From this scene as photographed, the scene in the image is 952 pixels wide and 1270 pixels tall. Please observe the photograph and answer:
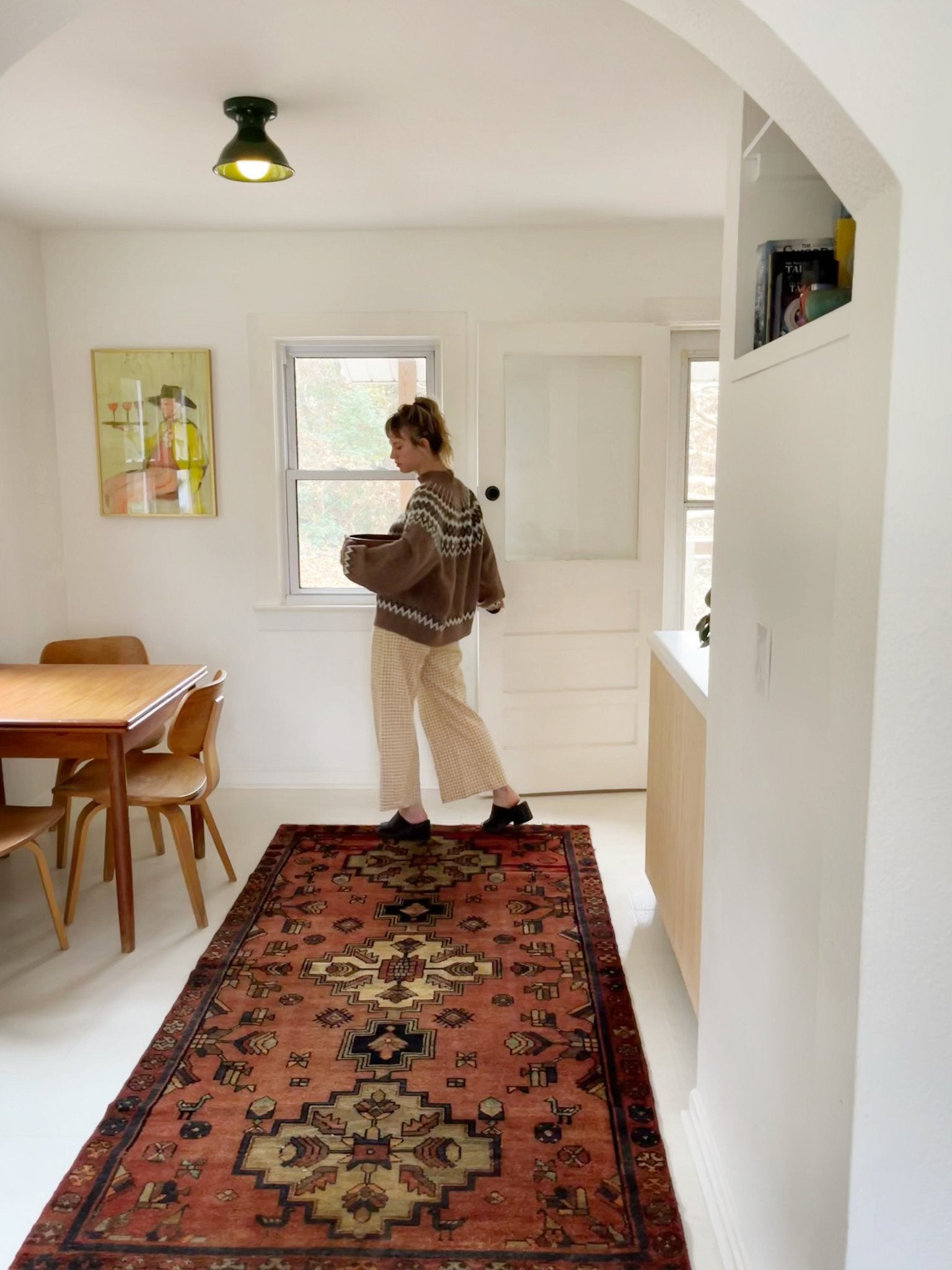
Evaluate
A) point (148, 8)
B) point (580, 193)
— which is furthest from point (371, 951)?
point (580, 193)

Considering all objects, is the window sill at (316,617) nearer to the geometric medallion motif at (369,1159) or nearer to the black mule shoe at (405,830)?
the black mule shoe at (405,830)

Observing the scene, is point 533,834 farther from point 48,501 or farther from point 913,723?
point 913,723

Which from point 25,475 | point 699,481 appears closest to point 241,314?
point 25,475

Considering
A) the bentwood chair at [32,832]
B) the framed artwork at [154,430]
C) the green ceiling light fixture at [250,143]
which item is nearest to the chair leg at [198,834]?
the bentwood chair at [32,832]

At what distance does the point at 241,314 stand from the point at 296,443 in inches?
23.0

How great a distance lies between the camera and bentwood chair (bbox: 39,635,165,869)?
12.2 feet

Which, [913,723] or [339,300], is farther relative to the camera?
[339,300]

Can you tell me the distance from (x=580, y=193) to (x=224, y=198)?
130 cm

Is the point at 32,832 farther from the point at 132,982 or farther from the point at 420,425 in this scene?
the point at 420,425

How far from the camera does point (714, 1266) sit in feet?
6.04

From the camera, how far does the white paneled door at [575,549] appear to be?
166 inches

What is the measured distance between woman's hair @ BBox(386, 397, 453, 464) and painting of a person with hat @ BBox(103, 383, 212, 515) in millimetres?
1093

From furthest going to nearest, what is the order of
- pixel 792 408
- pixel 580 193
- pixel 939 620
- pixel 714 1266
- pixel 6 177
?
pixel 580 193, pixel 6 177, pixel 714 1266, pixel 792 408, pixel 939 620

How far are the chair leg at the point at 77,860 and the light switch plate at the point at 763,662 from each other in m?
2.23
